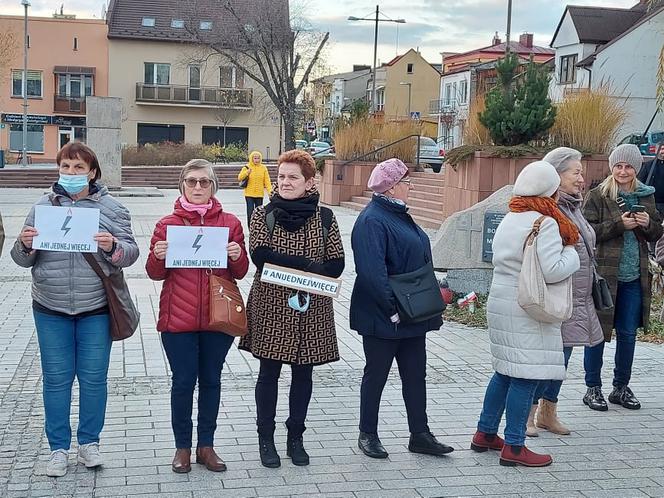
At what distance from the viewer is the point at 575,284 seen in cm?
564

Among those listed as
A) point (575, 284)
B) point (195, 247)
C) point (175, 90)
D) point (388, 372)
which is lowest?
point (388, 372)

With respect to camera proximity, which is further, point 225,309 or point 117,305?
point 117,305

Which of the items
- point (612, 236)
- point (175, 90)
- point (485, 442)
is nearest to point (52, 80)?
point (175, 90)

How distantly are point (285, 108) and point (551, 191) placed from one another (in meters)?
41.0

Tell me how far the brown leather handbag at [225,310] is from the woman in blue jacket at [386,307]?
0.76 meters

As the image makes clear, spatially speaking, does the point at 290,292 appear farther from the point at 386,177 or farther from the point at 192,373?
the point at 386,177

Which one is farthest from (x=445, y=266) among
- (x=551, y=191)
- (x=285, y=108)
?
(x=285, y=108)

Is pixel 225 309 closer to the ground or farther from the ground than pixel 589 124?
closer to the ground

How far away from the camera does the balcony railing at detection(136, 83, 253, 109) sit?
185 feet

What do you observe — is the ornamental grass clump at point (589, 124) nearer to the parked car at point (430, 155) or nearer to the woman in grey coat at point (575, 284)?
the woman in grey coat at point (575, 284)

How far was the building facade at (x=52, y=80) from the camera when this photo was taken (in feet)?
182

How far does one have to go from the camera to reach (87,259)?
479 cm

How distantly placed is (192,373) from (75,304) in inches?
30.1

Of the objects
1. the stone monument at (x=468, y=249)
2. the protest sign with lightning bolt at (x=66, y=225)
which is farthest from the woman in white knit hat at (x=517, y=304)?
the stone monument at (x=468, y=249)
